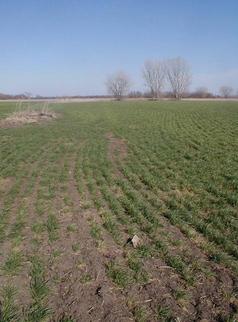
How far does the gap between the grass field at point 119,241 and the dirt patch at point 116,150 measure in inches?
40.8

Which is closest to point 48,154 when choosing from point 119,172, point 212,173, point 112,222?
point 119,172

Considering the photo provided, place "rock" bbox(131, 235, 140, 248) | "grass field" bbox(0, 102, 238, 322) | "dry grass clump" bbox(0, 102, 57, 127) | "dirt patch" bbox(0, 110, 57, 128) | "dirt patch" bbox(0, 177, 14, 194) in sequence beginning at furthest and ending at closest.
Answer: "dry grass clump" bbox(0, 102, 57, 127), "dirt patch" bbox(0, 110, 57, 128), "dirt patch" bbox(0, 177, 14, 194), "rock" bbox(131, 235, 140, 248), "grass field" bbox(0, 102, 238, 322)

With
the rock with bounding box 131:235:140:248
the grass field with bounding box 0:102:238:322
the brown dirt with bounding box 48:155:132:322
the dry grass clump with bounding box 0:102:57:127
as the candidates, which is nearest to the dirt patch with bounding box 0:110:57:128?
the dry grass clump with bounding box 0:102:57:127

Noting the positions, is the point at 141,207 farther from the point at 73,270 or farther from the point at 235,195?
the point at 73,270

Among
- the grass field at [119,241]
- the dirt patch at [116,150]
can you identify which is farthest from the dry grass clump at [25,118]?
the grass field at [119,241]

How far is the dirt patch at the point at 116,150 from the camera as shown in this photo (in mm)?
13287

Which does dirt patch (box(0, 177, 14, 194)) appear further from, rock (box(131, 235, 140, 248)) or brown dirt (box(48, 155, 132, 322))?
rock (box(131, 235, 140, 248))

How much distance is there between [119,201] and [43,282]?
359 centimetres

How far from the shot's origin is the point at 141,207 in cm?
754

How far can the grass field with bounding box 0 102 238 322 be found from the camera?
4.19 m

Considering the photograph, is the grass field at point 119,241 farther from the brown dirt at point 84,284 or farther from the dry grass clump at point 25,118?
the dry grass clump at point 25,118

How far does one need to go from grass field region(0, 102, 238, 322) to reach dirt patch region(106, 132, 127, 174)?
1037 millimetres

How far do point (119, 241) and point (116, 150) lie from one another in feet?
31.3

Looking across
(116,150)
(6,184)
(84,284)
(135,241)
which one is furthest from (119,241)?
(116,150)
